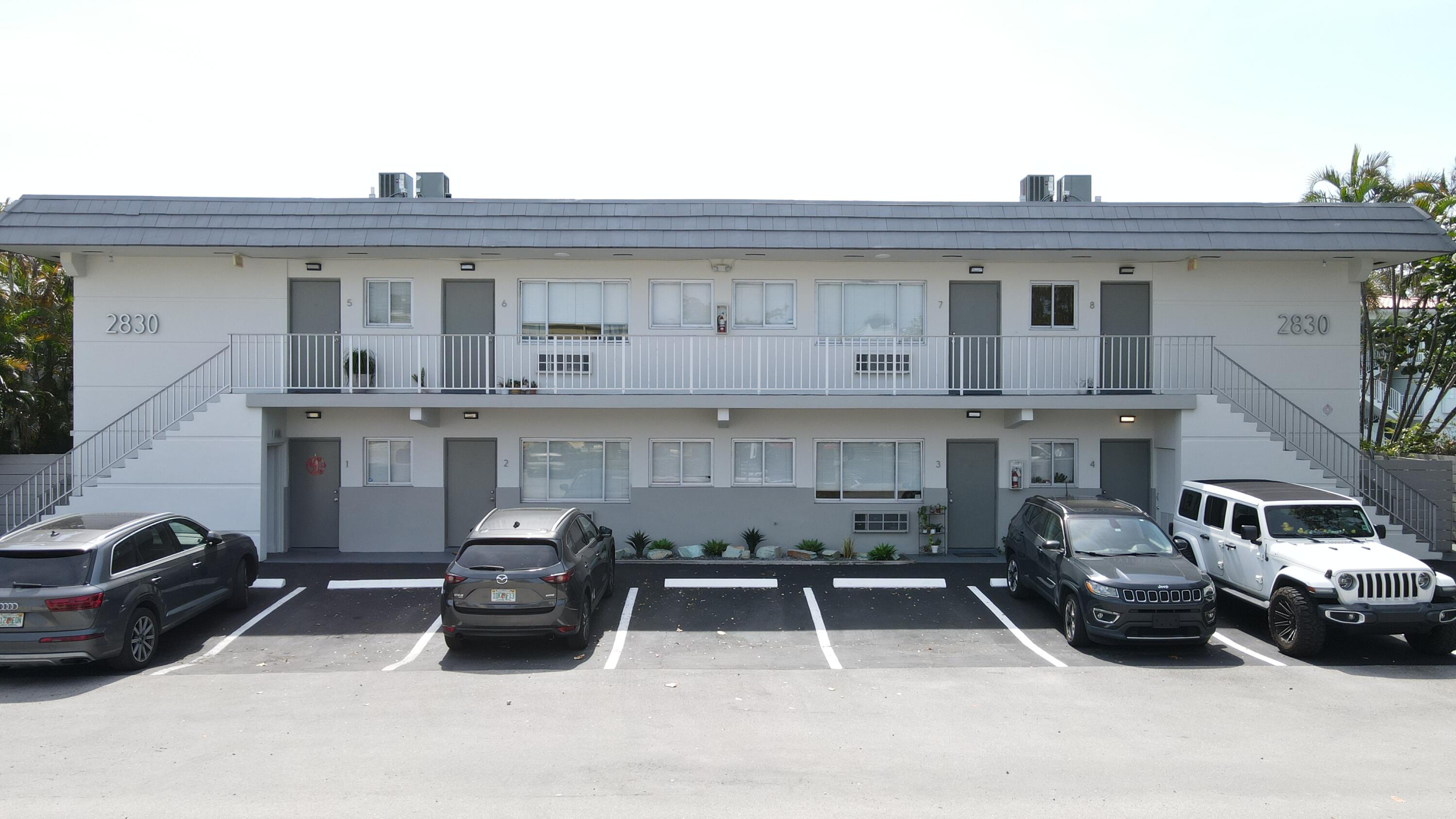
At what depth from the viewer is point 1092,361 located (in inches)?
623

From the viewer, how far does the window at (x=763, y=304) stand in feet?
52.4

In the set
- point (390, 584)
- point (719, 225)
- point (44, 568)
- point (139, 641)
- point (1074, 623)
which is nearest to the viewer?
point (44, 568)

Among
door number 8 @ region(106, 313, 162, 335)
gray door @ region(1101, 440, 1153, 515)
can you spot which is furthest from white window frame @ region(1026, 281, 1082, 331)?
door number 8 @ region(106, 313, 162, 335)

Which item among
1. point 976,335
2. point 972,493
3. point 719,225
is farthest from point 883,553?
point 719,225

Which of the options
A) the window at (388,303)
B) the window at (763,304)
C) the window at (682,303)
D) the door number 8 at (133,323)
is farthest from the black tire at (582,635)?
the door number 8 at (133,323)

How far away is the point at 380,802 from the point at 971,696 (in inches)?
220

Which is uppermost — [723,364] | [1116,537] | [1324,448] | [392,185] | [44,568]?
[392,185]

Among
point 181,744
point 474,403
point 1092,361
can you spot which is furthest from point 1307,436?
point 181,744

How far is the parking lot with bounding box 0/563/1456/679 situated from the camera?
32.4 feet

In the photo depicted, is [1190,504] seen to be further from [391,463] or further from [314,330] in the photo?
[314,330]

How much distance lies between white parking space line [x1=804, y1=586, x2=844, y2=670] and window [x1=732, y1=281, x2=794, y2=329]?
16.8ft

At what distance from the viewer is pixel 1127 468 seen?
16078 millimetres

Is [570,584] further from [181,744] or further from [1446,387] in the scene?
[1446,387]

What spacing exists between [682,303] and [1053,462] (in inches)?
299
